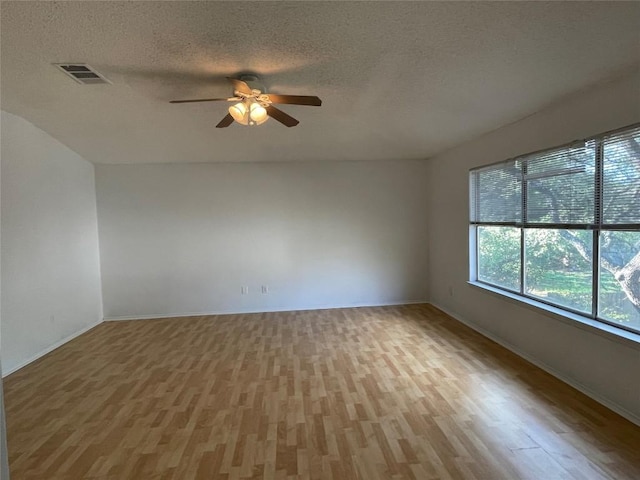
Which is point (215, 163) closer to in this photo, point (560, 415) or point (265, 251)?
point (265, 251)

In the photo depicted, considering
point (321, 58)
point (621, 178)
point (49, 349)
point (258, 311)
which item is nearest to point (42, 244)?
point (49, 349)

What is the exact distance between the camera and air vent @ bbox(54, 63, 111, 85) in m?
2.85

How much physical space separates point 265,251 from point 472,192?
125 inches

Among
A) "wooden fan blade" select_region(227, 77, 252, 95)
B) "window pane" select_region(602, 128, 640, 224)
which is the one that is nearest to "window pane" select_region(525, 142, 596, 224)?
"window pane" select_region(602, 128, 640, 224)

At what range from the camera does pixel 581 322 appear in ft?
9.44

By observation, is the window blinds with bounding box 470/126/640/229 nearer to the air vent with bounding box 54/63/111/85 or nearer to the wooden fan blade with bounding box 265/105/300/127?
the wooden fan blade with bounding box 265/105/300/127

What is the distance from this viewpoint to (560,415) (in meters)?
2.58

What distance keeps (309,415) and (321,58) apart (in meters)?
2.72

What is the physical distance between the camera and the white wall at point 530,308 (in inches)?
101

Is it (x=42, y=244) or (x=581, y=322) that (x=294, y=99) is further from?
(x=42, y=244)

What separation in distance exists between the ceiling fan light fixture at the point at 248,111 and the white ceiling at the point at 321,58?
32 cm

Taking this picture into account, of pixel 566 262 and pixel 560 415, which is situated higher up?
pixel 566 262

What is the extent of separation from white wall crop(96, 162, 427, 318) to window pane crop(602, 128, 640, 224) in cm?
331

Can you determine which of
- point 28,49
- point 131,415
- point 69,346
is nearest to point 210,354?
point 131,415
